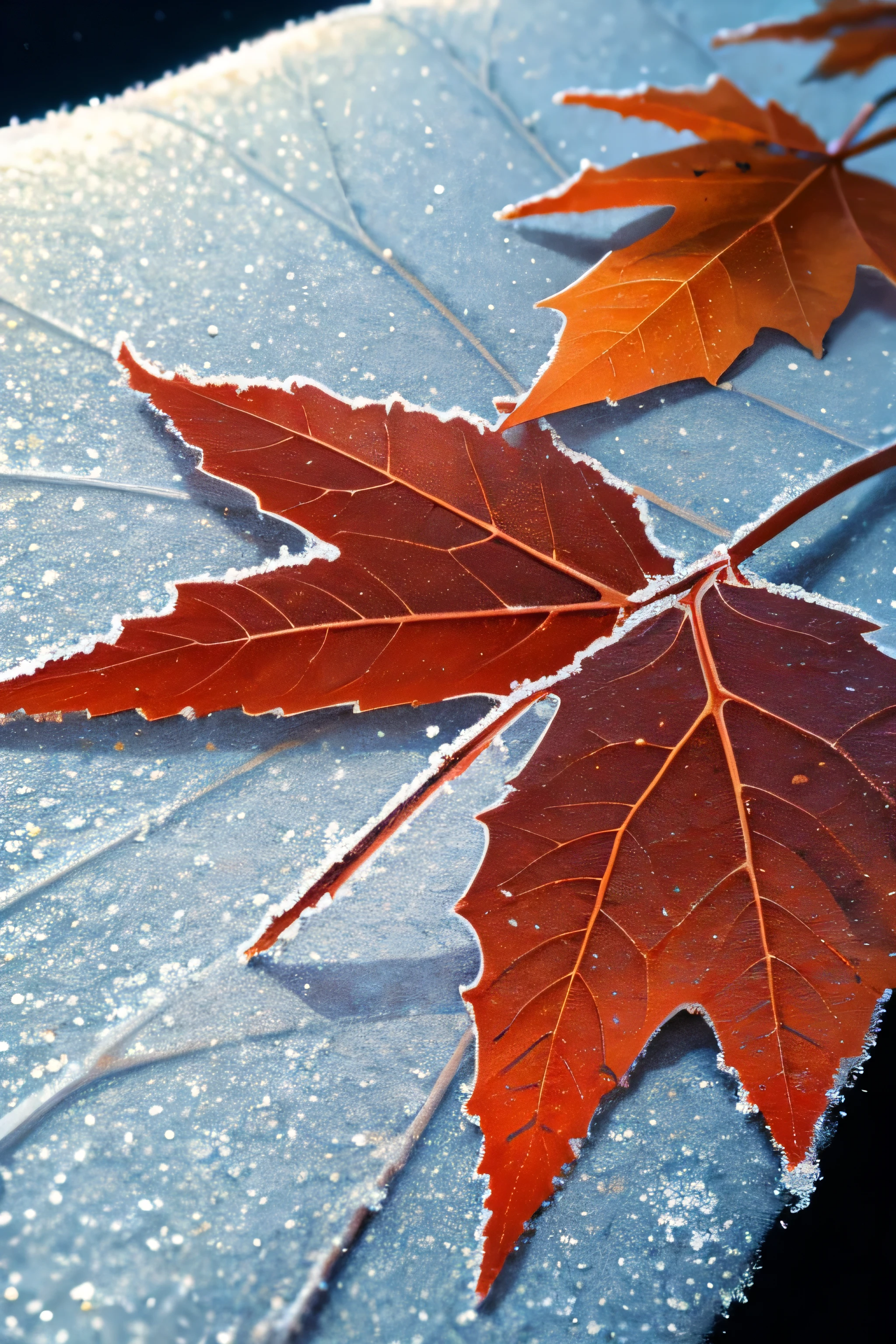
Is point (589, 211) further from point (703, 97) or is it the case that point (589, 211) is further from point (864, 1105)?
point (864, 1105)

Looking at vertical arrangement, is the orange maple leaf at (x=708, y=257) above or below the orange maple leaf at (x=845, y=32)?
below

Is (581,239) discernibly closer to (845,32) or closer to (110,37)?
(845,32)

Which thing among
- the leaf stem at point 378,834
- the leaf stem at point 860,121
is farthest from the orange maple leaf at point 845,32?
the leaf stem at point 378,834

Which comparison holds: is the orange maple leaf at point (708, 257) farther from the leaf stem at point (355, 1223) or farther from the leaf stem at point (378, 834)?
the leaf stem at point (355, 1223)

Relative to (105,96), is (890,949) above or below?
below

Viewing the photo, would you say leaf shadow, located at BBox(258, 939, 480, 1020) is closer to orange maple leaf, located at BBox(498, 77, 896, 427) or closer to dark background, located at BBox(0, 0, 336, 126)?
orange maple leaf, located at BBox(498, 77, 896, 427)

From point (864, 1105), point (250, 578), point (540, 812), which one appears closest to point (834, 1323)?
point (864, 1105)
